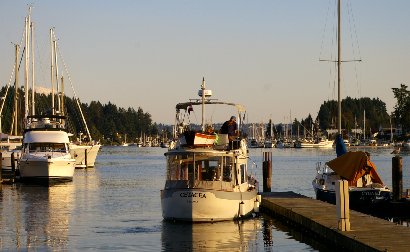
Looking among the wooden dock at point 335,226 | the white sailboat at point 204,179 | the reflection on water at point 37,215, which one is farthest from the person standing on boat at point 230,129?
the reflection on water at point 37,215

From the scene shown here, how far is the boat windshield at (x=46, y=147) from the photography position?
69.5 metres

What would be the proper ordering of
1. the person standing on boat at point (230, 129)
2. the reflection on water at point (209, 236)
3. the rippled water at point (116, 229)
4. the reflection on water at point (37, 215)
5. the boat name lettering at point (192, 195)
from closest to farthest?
the reflection on water at point (209, 236) < the rippled water at point (116, 229) < the reflection on water at point (37, 215) < the boat name lettering at point (192, 195) < the person standing on boat at point (230, 129)

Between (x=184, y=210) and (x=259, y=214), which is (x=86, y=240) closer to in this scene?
(x=184, y=210)

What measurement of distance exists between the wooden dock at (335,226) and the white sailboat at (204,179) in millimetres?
2943

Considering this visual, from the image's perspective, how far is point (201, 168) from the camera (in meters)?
39.4

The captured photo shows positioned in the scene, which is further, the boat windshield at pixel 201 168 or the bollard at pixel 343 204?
the boat windshield at pixel 201 168

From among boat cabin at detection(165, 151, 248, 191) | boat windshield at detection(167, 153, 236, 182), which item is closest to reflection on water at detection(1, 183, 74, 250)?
boat cabin at detection(165, 151, 248, 191)

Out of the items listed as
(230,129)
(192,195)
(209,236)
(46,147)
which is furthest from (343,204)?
(46,147)

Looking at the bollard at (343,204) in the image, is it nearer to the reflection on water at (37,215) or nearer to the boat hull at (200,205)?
the boat hull at (200,205)

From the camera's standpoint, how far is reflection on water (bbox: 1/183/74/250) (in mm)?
36062

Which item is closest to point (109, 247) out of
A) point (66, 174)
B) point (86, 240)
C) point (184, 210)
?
point (86, 240)

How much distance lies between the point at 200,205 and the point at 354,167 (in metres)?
12.3

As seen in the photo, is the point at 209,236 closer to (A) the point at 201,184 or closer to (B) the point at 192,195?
(B) the point at 192,195

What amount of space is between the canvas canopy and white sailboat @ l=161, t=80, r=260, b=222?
8.68 m
